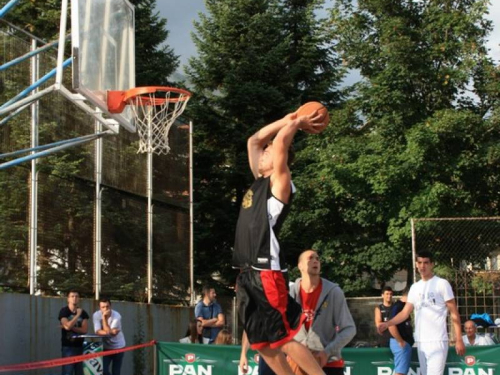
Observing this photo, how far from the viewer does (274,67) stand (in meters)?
33.1

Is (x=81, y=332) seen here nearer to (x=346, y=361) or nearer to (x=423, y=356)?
(x=346, y=361)

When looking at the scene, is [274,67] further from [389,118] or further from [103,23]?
[103,23]

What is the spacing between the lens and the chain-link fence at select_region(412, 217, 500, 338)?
70.0 ft

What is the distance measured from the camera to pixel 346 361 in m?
13.8

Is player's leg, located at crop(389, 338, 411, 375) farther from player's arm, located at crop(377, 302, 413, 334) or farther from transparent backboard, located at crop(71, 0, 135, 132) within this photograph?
transparent backboard, located at crop(71, 0, 135, 132)

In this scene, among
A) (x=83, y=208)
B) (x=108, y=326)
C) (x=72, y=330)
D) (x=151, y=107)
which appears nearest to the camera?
(x=151, y=107)

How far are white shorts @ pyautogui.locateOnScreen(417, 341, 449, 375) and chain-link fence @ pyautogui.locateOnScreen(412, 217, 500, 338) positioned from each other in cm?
915

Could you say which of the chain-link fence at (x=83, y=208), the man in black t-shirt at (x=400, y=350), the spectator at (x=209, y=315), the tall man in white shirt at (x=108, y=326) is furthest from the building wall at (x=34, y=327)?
the man in black t-shirt at (x=400, y=350)

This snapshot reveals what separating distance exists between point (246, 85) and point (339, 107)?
134 inches

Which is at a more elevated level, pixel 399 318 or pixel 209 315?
pixel 399 318

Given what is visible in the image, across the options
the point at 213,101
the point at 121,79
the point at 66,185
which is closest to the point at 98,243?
the point at 66,185

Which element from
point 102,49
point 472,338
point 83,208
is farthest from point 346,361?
point 83,208

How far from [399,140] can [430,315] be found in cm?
1802

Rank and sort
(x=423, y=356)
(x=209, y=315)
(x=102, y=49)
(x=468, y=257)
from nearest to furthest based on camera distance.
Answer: (x=423, y=356), (x=102, y=49), (x=209, y=315), (x=468, y=257)
